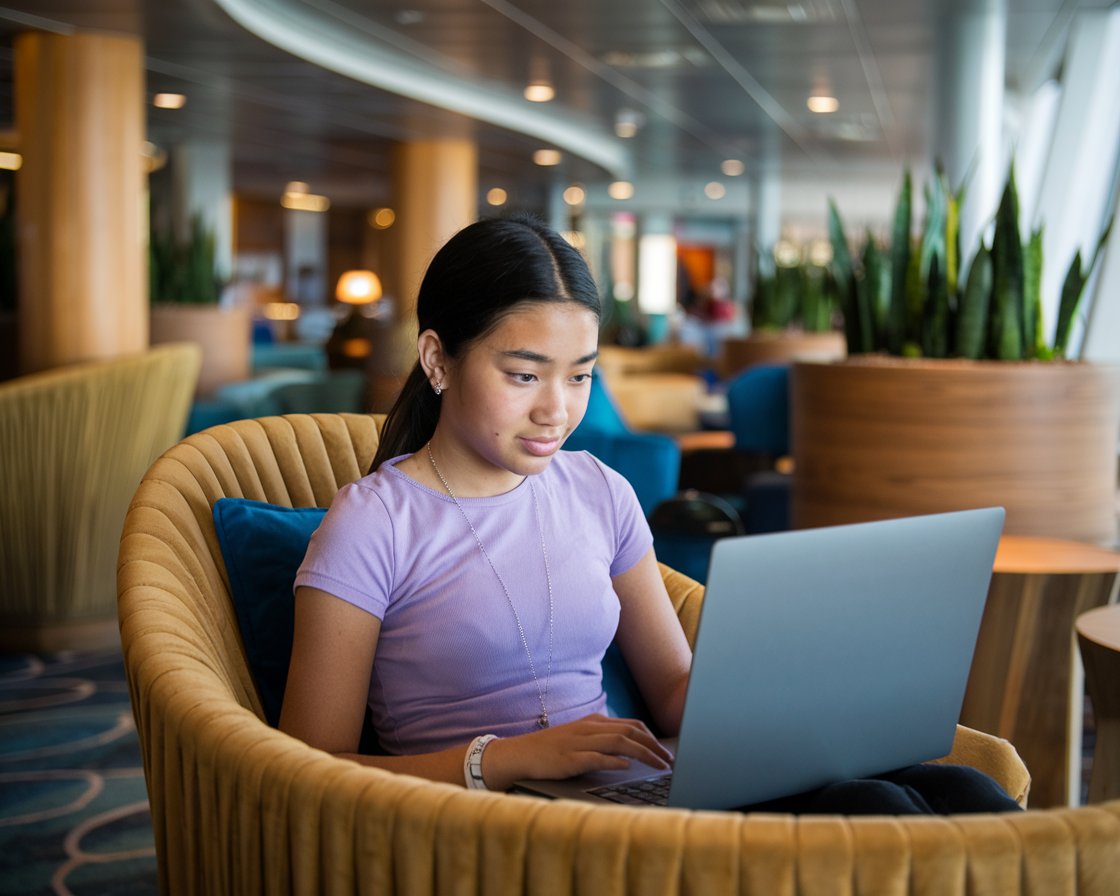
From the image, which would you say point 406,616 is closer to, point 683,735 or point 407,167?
point 683,735

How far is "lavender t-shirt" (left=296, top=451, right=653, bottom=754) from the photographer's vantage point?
1.45 meters

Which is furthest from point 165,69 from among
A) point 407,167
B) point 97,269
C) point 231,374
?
point 407,167

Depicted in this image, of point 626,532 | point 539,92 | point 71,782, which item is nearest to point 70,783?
point 71,782

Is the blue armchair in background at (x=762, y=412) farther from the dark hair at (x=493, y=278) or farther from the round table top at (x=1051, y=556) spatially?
the dark hair at (x=493, y=278)

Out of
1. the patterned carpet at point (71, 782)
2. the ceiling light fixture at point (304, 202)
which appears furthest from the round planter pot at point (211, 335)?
the ceiling light fixture at point (304, 202)

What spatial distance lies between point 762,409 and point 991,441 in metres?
2.60

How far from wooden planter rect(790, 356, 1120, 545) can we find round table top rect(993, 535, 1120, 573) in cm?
12

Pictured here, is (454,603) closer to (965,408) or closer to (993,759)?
(993,759)

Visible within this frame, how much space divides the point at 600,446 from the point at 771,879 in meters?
3.27

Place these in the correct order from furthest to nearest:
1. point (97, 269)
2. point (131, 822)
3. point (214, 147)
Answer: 1. point (214, 147)
2. point (97, 269)
3. point (131, 822)

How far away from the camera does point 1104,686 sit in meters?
2.12

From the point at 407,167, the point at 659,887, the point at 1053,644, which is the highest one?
the point at 407,167

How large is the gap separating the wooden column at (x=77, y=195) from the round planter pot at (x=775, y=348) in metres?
3.65

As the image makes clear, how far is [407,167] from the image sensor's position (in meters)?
11.3
